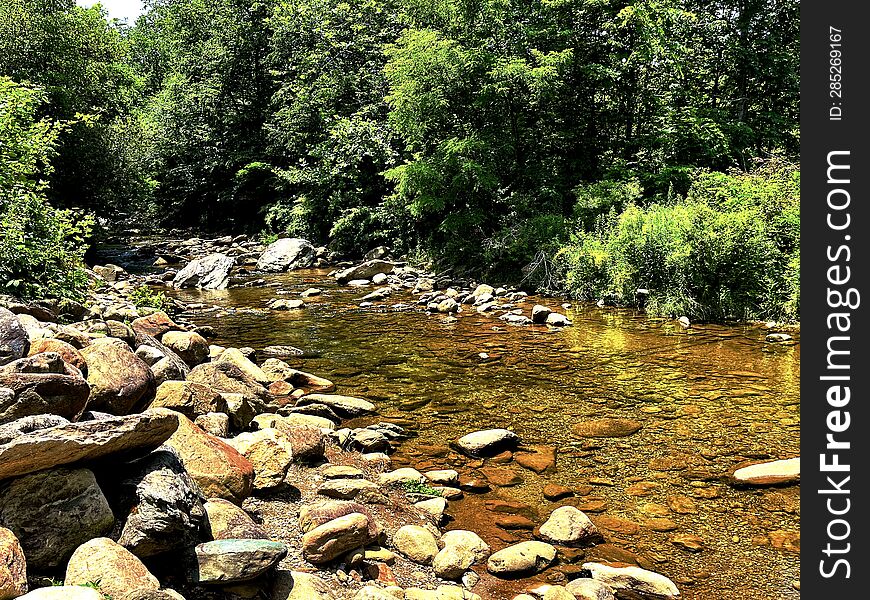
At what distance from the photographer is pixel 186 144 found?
33.0 metres

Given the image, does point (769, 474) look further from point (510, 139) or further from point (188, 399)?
point (510, 139)

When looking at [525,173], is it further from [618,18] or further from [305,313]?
[305,313]

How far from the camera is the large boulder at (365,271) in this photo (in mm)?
20859

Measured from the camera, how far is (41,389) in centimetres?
360

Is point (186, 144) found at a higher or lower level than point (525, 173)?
higher

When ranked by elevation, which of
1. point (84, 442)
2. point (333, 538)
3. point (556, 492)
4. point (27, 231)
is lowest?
point (556, 492)

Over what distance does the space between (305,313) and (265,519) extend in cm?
1149

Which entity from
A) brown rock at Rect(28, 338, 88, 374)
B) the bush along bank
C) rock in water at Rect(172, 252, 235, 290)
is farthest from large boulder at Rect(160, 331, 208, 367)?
→ rock in water at Rect(172, 252, 235, 290)

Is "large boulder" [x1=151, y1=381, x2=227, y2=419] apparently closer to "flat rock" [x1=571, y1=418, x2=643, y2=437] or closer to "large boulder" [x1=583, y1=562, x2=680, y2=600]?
"large boulder" [x1=583, y1=562, x2=680, y2=600]

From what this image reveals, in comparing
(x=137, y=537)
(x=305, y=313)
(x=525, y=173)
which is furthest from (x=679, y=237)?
(x=137, y=537)

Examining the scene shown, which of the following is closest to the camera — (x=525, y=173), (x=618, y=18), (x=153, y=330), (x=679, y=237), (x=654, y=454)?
(x=654, y=454)

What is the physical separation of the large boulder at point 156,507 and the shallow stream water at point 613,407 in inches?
83.3

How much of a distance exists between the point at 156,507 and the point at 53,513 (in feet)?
1.65

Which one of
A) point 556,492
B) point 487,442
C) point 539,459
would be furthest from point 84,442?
point 539,459
